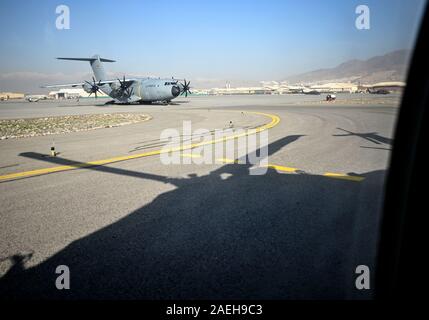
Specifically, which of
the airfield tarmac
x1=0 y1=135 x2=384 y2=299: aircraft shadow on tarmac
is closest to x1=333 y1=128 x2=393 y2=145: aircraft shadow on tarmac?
the airfield tarmac

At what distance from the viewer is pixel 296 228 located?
4.00 meters

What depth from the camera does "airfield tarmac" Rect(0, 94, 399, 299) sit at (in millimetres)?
2893

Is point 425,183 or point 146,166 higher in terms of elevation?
point 425,183

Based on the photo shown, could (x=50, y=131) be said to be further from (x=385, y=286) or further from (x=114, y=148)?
(x=385, y=286)

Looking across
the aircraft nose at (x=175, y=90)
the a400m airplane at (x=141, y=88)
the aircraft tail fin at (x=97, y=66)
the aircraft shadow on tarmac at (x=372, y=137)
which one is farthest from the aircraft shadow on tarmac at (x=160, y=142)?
the aircraft tail fin at (x=97, y=66)

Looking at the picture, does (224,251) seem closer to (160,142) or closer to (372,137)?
(160,142)

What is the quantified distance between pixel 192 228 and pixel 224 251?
2.56ft

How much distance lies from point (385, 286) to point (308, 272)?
4.66ft

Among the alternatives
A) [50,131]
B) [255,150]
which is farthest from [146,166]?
[50,131]

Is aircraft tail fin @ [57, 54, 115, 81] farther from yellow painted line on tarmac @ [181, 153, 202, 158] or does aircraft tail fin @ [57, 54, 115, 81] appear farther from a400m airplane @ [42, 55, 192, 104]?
yellow painted line on tarmac @ [181, 153, 202, 158]

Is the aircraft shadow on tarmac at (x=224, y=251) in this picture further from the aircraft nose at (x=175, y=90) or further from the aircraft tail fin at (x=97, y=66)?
the aircraft tail fin at (x=97, y=66)

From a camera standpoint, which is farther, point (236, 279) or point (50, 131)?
point (50, 131)

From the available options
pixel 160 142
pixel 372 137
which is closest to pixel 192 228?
pixel 160 142

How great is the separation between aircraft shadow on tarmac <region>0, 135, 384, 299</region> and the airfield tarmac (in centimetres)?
1
